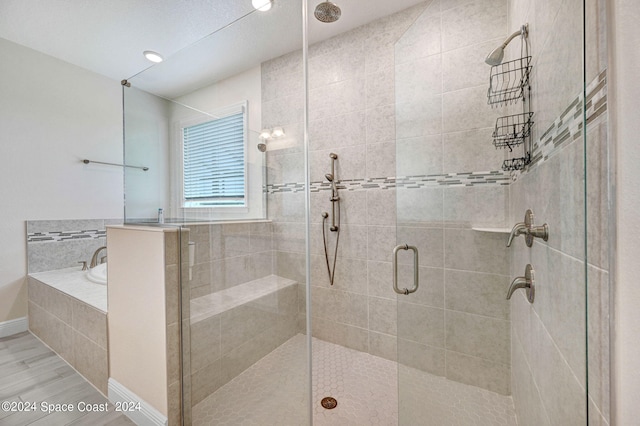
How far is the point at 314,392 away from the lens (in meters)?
1.58

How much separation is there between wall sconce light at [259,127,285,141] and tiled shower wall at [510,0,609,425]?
99 centimetres

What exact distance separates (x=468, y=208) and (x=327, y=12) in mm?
1650

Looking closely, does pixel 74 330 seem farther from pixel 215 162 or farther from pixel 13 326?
pixel 215 162

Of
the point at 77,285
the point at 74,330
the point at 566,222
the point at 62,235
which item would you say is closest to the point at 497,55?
the point at 566,222

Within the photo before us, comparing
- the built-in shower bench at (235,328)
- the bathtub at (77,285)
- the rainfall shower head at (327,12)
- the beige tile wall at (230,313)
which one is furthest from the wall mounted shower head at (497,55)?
the bathtub at (77,285)

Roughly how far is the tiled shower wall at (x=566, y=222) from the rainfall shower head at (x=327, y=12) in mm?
1181

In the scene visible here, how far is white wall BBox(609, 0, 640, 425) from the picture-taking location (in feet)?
1.43

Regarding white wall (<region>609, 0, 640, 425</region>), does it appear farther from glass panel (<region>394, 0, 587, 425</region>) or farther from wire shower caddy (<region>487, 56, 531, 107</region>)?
wire shower caddy (<region>487, 56, 531, 107</region>)

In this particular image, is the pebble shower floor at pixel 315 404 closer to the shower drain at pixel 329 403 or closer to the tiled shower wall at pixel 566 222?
the shower drain at pixel 329 403

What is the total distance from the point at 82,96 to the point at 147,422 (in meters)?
3.13

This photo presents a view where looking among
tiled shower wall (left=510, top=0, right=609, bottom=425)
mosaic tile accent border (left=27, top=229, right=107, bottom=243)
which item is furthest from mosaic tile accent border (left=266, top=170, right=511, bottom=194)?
mosaic tile accent border (left=27, top=229, right=107, bottom=243)

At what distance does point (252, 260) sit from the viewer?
1267mm

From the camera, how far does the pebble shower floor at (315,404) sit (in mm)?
1199

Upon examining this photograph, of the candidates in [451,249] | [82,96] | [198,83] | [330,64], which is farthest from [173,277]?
[82,96]
